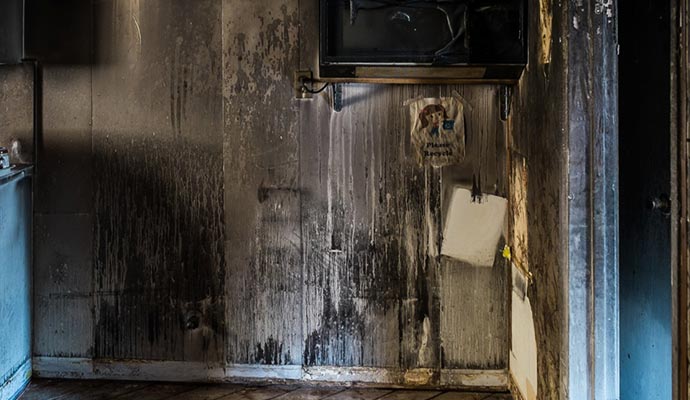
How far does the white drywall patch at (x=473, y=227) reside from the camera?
8.45 ft

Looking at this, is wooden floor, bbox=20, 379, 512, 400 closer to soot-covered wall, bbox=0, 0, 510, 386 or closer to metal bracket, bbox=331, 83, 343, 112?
soot-covered wall, bbox=0, 0, 510, 386

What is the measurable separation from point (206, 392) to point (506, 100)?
1766 mm

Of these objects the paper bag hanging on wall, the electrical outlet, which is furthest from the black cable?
the paper bag hanging on wall

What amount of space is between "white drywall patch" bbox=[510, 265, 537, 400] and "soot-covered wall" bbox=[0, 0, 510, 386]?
11 centimetres

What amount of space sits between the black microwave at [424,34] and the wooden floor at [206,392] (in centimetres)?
135

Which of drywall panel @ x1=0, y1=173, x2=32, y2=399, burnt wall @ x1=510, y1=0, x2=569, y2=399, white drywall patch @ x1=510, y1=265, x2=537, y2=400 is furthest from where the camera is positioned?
drywall panel @ x1=0, y1=173, x2=32, y2=399

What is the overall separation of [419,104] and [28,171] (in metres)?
1.71

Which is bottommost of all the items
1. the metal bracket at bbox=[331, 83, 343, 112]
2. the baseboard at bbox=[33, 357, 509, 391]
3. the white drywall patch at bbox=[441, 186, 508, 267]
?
the baseboard at bbox=[33, 357, 509, 391]

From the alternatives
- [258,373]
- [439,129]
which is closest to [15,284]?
[258,373]

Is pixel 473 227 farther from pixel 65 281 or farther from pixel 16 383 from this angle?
pixel 16 383

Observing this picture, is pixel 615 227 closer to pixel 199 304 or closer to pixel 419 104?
pixel 419 104

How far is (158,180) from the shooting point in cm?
265

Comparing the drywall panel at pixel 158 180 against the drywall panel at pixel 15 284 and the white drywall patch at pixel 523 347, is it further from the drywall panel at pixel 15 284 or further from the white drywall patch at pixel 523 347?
the white drywall patch at pixel 523 347

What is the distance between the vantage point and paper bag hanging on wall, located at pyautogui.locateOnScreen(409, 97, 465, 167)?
256 cm
